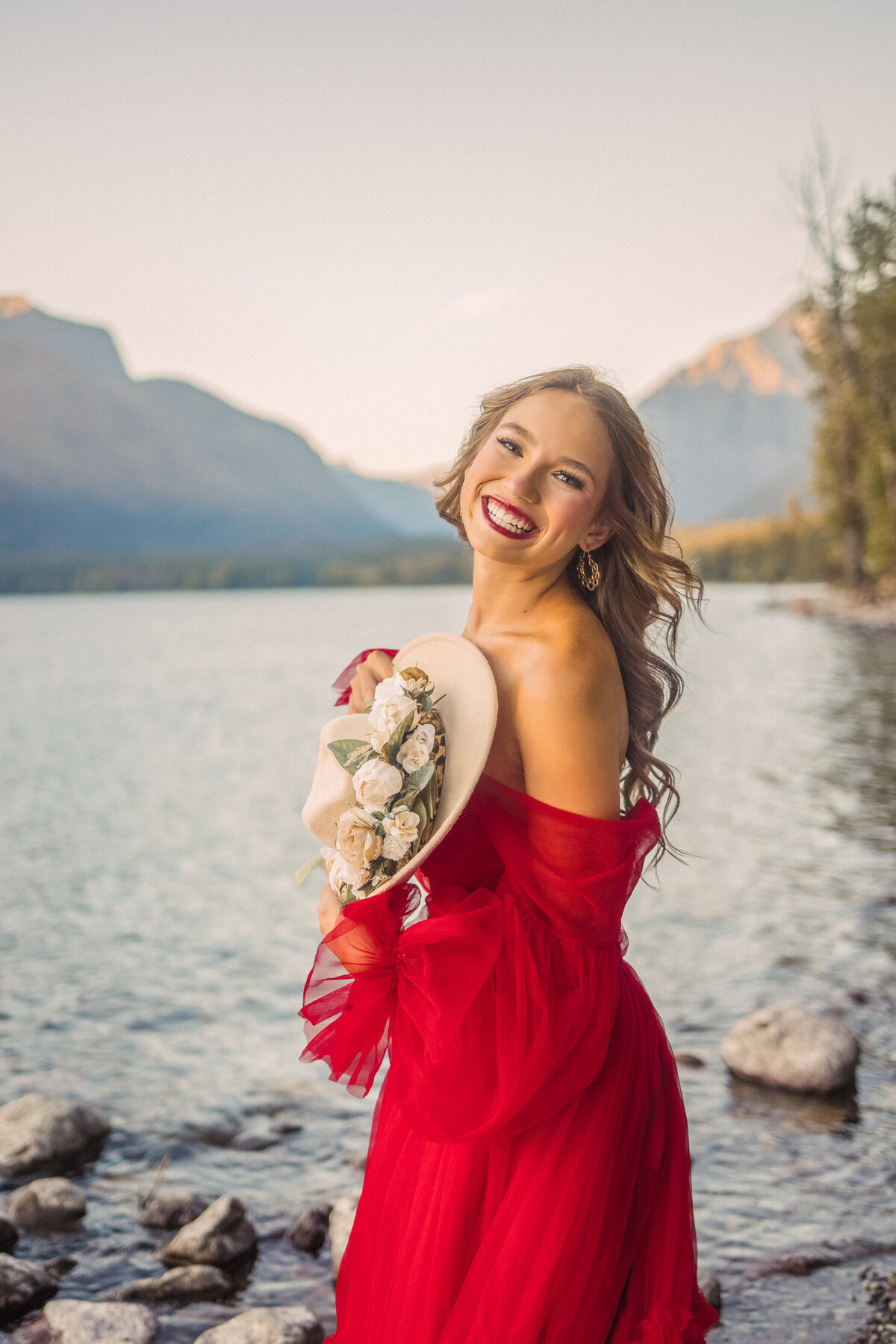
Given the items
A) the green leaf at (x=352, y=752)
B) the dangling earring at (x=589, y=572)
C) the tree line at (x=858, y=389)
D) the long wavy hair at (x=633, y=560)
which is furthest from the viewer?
the tree line at (x=858, y=389)

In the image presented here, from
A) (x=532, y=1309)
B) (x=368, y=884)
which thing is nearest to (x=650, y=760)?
(x=368, y=884)

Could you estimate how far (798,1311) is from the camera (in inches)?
144

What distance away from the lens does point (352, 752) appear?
77.8 inches

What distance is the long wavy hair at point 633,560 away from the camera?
2072 mm

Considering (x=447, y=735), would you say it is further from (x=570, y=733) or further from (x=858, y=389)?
(x=858, y=389)

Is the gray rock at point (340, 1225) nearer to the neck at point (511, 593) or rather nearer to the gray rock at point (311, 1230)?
the gray rock at point (311, 1230)

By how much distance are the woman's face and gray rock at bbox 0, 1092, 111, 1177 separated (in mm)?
4372

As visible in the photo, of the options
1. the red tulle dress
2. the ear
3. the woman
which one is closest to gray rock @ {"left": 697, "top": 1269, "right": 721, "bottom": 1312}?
the woman

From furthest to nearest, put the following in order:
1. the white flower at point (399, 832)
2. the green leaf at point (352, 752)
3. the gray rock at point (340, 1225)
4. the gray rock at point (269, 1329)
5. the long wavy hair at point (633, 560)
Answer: the gray rock at point (340, 1225)
the gray rock at point (269, 1329)
the long wavy hair at point (633, 560)
the green leaf at point (352, 752)
the white flower at point (399, 832)

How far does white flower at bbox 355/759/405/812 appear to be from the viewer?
6.10ft

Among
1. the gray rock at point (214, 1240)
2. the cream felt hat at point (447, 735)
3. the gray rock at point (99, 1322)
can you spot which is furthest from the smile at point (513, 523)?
the gray rock at point (214, 1240)

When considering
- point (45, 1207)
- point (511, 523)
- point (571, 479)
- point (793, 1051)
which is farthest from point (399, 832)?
point (793, 1051)

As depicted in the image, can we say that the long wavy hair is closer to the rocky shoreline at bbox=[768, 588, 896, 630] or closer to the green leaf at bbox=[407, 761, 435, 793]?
the green leaf at bbox=[407, 761, 435, 793]

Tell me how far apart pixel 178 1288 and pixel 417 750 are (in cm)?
315
